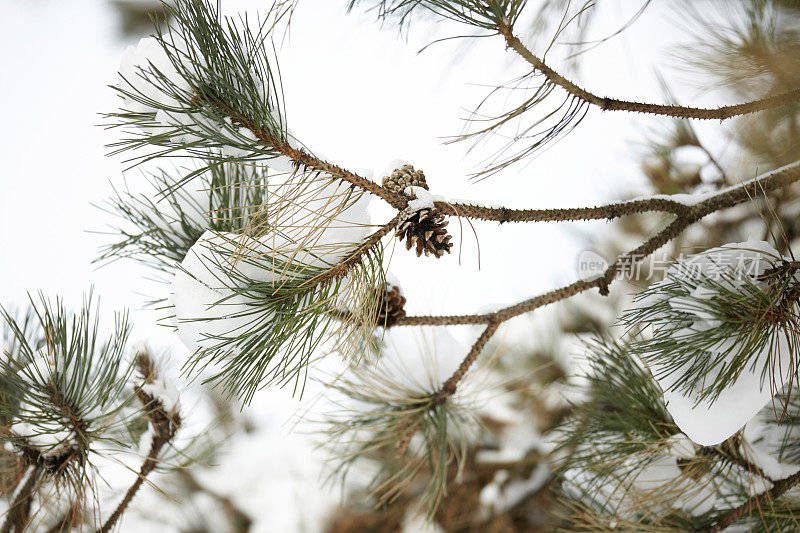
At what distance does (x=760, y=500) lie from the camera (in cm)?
56

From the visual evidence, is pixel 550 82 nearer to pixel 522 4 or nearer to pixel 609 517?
pixel 522 4

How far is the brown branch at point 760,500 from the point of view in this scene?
1.79ft

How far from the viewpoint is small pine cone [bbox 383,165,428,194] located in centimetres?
42

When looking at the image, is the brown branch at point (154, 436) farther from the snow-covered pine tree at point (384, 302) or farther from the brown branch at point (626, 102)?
the brown branch at point (626, 102)

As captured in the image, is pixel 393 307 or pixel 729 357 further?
pixel 393 307

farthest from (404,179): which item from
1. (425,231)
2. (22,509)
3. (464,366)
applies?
(22,509)

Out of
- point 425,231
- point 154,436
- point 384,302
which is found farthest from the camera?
point 154,436

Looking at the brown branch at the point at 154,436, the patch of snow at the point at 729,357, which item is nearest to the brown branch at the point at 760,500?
the patch of snow at the point at 729,357

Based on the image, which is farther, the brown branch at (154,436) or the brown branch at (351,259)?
the brown branch at (154,436)

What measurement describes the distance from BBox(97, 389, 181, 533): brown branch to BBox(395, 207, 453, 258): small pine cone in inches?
16.6

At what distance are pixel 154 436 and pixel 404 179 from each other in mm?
510

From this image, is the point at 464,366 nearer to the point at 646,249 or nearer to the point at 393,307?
the point at 393,307

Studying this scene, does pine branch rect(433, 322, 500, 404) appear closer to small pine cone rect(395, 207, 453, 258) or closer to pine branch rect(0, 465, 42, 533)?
small pine cone rect(395, 207, 453, 258)

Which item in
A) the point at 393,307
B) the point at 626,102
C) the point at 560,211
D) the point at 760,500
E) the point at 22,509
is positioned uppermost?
the point at 626,102
